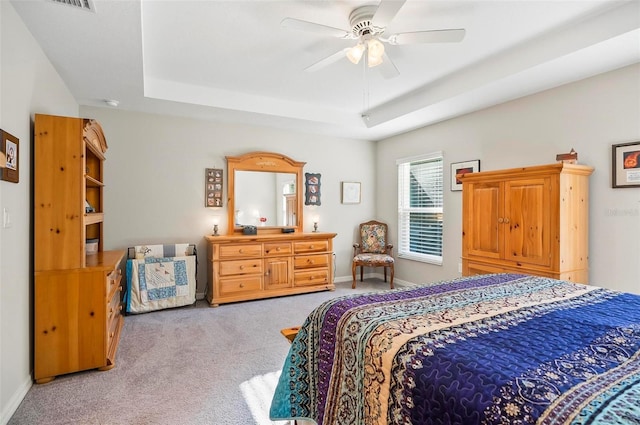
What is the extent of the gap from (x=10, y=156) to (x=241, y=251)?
8.77ft

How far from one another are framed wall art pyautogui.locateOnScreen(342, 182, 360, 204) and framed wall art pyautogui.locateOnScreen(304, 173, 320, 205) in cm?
50

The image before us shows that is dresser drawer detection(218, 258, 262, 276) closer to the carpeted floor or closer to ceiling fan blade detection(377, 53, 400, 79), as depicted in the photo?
the carpeted floor

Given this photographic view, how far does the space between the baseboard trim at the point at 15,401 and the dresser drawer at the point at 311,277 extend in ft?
9.91

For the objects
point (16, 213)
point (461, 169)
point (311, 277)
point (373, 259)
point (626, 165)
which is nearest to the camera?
point (16, 213)

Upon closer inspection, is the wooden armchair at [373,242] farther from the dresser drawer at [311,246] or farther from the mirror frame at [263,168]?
the mirror frame at [263,168]

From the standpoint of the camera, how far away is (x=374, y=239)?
5.66 metres

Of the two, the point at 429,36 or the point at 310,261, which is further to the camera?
the point at 310,261

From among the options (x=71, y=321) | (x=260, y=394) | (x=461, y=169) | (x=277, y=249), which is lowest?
(x=260, y=394)

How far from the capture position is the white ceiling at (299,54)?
2348 millimetres

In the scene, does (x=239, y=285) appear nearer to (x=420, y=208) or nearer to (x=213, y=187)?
(x=213, y=187)

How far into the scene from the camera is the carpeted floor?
6.54 feet

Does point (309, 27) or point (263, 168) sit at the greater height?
point (309, 27)

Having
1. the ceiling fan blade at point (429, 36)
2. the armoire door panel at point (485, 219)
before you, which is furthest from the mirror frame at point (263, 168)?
the ceiling fan blade at point (429, 36)

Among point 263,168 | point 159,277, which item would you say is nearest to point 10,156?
point 159,277
